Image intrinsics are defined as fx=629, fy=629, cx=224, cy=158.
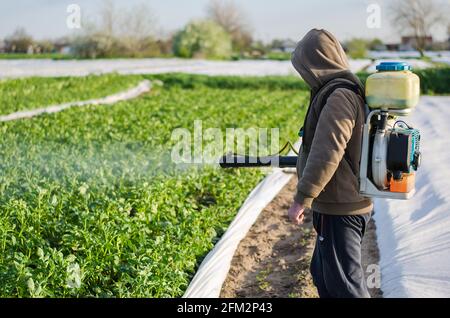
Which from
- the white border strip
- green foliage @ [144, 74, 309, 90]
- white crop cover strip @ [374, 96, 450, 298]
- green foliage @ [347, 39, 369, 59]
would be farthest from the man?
green foliage @ [347, 39, 369, 59]

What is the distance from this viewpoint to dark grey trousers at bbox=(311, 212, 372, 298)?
2885mm

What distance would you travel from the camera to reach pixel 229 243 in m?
5.10

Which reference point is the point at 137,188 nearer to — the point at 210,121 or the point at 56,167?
the point at 56,167

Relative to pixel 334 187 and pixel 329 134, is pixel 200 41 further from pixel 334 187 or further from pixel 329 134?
pixel 329 134

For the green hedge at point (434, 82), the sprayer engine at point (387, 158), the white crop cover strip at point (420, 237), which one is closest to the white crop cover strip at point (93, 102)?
the white crop cover strip at point (420, 237)

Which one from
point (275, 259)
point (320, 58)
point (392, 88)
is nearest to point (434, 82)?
point (275, 259)

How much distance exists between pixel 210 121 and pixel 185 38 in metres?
32.0

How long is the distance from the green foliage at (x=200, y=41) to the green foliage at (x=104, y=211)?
107 ft

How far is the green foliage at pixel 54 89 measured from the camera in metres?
13.5

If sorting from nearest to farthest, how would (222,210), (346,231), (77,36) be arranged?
(346,231), (222,210), (77,36)

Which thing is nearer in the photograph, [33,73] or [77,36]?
[33,73]

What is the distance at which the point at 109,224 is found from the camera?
4207 mm

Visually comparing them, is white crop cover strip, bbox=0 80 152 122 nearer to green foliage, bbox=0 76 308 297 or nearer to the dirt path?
green foliage, bbox=0 76 308 297

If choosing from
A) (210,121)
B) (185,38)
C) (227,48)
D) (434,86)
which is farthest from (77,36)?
(210,121)
